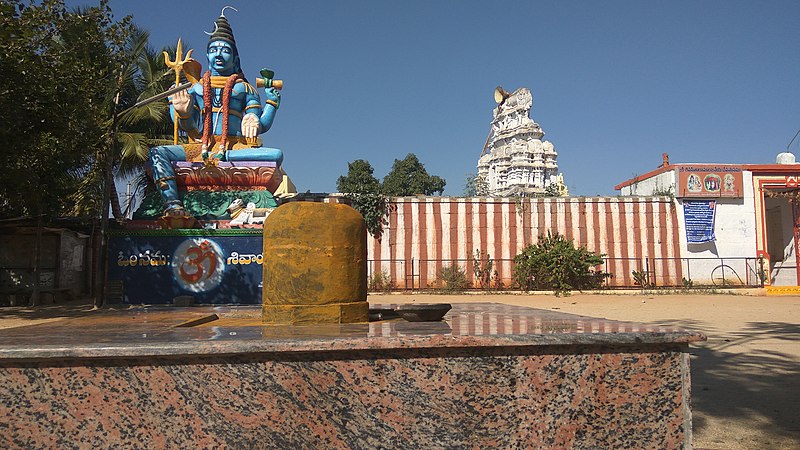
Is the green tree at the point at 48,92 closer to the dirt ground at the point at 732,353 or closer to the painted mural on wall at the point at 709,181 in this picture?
the dirt ground at the point at 732,353

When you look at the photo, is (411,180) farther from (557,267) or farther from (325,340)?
(325,340)

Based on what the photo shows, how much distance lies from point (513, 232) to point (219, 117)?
1046cm

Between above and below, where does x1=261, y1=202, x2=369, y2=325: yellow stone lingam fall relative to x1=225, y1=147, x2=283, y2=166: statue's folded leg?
below

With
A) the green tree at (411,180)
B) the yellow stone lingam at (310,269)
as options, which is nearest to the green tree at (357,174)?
the green tree at (411,180)

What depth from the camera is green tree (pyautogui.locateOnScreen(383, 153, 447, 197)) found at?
4700 cm

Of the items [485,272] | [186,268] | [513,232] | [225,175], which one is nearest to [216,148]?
[225,175]

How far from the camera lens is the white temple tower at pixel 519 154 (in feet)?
111

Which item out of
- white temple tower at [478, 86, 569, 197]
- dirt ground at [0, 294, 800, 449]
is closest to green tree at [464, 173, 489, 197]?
white temple tower at [478, 86, 569, 197]

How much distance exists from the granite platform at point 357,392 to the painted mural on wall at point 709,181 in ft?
59.2

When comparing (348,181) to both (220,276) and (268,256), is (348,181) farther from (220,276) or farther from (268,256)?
(268,256)

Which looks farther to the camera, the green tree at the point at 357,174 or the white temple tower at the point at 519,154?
the green tree at the point at 357,174

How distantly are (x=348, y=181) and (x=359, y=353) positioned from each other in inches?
1669

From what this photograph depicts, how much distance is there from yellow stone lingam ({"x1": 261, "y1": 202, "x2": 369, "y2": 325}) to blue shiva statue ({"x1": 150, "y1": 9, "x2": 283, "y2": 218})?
7.96m

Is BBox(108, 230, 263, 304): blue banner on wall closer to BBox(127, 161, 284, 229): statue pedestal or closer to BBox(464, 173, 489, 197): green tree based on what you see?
BBox(127, 161, 284, 229): statue pedestal
